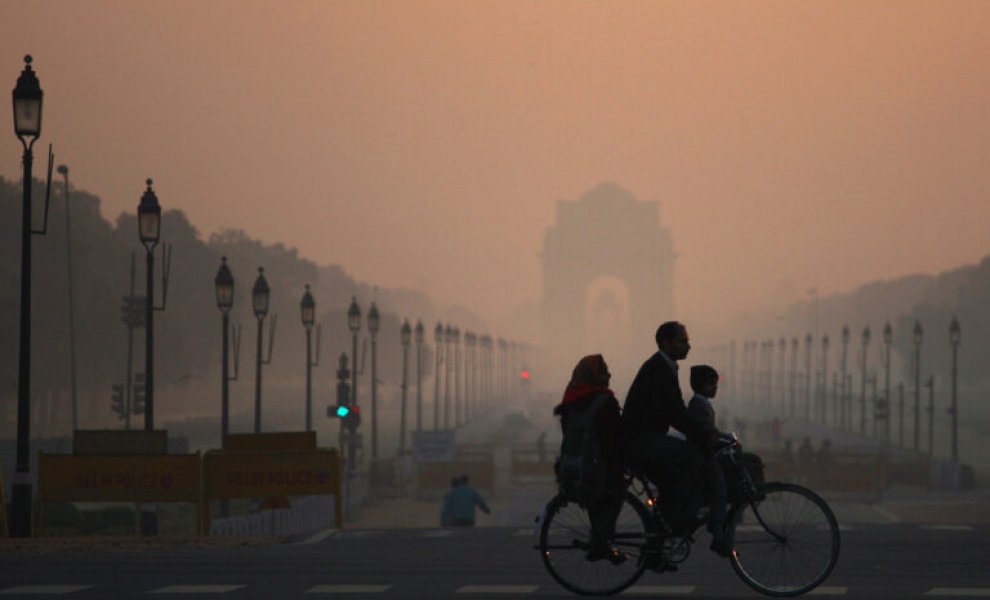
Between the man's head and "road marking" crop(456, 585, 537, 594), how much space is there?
2.03 metres

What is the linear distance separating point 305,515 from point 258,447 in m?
8.71

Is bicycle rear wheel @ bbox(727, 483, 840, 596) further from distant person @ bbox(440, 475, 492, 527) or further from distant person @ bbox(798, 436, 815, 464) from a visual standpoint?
distant person @ bbox(798, 436, 815, 464)

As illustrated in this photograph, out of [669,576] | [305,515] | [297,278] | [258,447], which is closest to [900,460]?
[305,515]

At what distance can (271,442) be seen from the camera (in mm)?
23938

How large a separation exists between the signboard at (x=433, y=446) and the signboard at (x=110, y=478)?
32322 mm

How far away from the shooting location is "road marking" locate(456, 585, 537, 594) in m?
12.4

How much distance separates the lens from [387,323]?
575 feet

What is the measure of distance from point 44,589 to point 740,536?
4.60 m

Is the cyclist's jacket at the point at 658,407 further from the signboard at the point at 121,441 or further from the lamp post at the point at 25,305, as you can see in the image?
the signboard at the point at 121,441

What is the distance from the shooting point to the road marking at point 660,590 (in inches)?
472

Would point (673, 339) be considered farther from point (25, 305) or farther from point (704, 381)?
point (25, 305)

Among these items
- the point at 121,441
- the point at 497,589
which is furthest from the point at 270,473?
the point at 497,589

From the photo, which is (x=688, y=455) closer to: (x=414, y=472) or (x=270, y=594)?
(x=270, y=594)

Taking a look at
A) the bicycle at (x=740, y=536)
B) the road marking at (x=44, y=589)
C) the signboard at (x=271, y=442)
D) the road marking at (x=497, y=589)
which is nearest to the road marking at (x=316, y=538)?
the signboard at (x=271, y=442)
